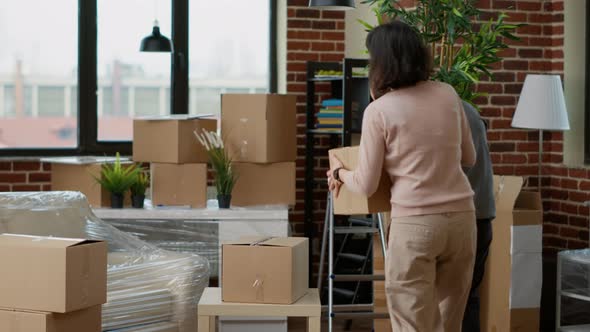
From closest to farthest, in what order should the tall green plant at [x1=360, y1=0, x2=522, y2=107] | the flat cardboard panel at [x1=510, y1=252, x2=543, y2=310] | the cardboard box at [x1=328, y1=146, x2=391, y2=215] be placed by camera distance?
the cardboard box at [x1=328, y1=146, x2=391, y2=215] < the tall green plant at [x1=360, y1=0, x2=522, y2=107] < the flat cardboard panel at [x1=510, y1=252, x2=543, y2=310]

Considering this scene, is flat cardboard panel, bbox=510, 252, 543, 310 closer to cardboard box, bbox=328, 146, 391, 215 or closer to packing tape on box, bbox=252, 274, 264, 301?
packing tape on box, bbox=252, 274, 264, 301

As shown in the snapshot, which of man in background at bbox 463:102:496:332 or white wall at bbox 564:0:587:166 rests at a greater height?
white wall at bbox 564:0:587:166

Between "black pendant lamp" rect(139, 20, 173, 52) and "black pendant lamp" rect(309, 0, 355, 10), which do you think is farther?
"black pendant lamp" rect(139, 20, 173, 52)

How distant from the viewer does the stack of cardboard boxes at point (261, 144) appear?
5.29m

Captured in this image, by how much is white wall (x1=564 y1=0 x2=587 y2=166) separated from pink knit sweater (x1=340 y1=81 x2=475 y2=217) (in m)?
2.97

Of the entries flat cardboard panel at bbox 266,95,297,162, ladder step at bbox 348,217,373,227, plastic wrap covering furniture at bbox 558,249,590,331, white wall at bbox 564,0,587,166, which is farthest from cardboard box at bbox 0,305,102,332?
white wall at bbox 564,0,587,166

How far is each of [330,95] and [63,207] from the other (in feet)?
7.24

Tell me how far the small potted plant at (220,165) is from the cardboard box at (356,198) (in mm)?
1910

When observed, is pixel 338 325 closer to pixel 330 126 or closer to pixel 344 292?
pixel 344 292

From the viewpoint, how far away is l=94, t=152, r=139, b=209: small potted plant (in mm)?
5293

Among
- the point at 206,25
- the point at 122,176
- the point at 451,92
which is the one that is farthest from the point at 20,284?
the point at 206,25

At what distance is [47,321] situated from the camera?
3.29 metres

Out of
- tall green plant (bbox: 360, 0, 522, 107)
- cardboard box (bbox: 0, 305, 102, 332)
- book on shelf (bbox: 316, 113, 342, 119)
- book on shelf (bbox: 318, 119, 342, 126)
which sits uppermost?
tall green plant (bbox: 360, 0, 522, 107)

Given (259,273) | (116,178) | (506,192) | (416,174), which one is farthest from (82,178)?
(416,174)
